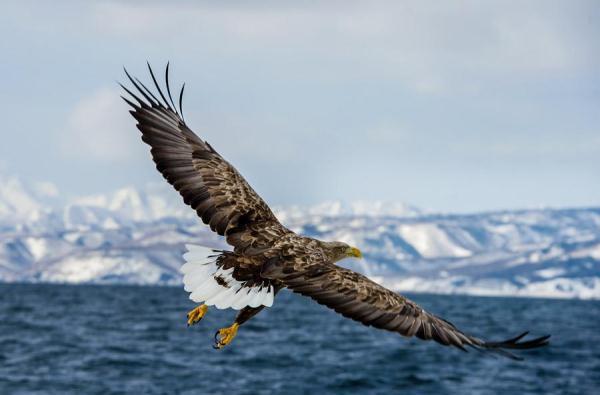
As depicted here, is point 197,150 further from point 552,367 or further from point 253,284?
point 552,367

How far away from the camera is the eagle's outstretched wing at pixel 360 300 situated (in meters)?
9.63

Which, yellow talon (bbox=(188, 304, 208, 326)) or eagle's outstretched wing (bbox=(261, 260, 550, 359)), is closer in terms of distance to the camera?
eagle's outstretched wing (bbox=(261, 260, 550, 359))

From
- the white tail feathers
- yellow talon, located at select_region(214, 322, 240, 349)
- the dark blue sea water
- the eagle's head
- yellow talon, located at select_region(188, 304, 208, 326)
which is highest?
the dark blue sea water

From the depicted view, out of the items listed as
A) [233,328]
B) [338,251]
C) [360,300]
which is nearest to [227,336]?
[233,328]

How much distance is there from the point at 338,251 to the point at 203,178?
206 cm

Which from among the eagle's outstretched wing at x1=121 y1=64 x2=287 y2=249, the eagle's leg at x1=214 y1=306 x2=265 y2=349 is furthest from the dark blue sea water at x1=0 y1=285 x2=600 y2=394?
the eagle's leg at x1=214 y1=306 x2=265 y2=349

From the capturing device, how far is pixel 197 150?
12.8 metres

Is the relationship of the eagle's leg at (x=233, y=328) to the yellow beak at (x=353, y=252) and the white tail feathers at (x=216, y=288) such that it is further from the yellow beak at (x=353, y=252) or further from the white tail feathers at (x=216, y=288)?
the yellow beak at (x=353, y=252)

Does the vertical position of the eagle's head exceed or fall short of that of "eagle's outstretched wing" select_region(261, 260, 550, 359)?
it exceeds it

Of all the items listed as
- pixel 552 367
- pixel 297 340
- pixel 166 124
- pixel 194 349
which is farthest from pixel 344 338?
pixel 166 124

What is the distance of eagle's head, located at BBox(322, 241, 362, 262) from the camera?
37.5 ft

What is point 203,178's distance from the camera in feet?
40.5

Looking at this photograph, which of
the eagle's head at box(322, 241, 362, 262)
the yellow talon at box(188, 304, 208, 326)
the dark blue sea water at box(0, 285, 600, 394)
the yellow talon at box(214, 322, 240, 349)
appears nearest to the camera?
the yellow talon at box(214, 322, 240, 349)

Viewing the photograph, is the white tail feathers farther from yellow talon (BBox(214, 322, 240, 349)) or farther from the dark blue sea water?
the dark blue sea water
